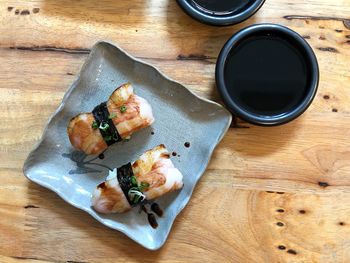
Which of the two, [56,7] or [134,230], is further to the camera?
[56,7]

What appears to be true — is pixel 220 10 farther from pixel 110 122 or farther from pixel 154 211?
pixel 154 211

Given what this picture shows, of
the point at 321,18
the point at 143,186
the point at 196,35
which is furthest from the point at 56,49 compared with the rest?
the point at 321,18

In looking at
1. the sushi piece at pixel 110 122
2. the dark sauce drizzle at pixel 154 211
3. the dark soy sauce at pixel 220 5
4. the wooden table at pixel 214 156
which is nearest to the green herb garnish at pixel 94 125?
the sushi piece at pixel 110 122

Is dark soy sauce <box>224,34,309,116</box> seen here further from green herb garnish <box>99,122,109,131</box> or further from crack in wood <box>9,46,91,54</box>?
crack in wood <box>9,46,91,54</box>

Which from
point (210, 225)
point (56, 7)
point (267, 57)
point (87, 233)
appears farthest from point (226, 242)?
point (56, 7)

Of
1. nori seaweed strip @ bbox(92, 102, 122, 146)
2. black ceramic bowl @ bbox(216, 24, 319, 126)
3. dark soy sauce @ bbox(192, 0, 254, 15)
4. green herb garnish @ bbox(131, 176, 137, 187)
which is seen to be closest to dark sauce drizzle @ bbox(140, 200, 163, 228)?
green herb garnish @ bbox(131, 176, 137, 187)

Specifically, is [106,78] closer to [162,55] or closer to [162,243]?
[162,55]
